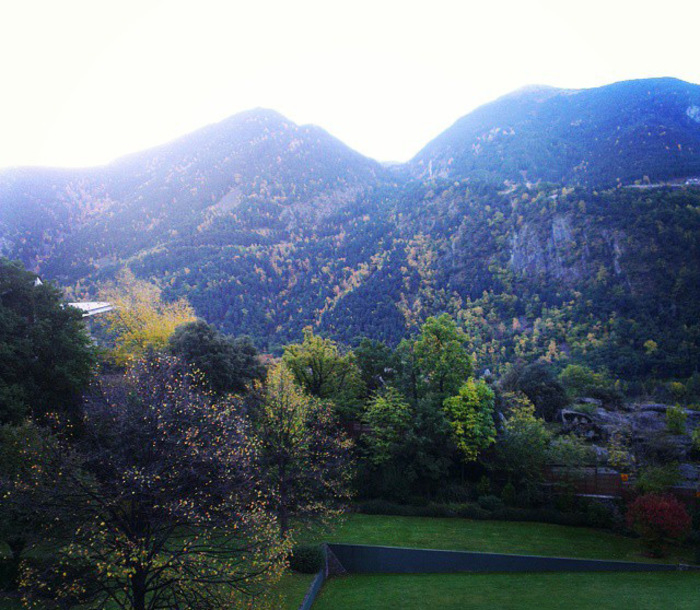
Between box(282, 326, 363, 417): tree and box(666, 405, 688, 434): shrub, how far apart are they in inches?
815

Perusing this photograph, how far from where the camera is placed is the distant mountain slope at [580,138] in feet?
316

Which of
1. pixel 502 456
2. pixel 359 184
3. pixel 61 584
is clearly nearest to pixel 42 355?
pixel 61 584

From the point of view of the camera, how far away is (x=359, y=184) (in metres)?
135

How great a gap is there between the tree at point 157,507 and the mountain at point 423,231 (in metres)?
26.1

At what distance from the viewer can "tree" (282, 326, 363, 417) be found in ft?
90.2

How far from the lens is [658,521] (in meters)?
17.3

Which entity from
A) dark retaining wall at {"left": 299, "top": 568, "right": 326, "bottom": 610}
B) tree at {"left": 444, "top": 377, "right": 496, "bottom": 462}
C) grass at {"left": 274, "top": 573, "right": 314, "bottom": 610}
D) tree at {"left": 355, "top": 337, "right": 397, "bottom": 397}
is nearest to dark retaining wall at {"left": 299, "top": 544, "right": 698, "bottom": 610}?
dark retaining wall at {"left": 299, "top": 568, "right": 326, "bottom": 610}

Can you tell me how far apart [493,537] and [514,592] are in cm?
469

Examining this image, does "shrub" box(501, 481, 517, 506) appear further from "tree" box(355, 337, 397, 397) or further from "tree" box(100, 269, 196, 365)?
"tree" box(100, 269, 196, 365)

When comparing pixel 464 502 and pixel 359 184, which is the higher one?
pixel 359 184

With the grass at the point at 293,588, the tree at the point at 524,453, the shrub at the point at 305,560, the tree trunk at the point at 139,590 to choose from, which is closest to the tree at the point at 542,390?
the tree at the point at 524,453

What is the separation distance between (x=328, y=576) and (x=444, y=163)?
14999cm

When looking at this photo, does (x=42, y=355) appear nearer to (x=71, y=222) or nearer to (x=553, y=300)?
(x=553, y=300)

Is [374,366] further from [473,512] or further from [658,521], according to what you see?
[658,521]
